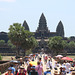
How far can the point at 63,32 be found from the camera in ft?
583

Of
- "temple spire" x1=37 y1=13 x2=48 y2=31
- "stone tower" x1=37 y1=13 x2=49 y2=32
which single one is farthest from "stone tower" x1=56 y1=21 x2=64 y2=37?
"temple spire" x1=37 y1=13 x2=48 y2=31

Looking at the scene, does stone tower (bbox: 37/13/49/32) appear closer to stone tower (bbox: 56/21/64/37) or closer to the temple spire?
the temple spire

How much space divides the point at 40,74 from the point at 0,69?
9.76 metres

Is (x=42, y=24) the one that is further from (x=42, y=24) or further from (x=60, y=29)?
(x=60, y=29)

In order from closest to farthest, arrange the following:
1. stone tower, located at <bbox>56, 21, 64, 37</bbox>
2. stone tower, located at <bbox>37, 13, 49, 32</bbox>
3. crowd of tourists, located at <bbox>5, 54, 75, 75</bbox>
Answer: crowd of tourists, located at <bbox>5, 54, 75, 75</bbox>, stone tower, located at <bbox>56, 21, 64, 37</bbox>, stone tower, located at <bbox>37, 13, 49, 32</bbox>

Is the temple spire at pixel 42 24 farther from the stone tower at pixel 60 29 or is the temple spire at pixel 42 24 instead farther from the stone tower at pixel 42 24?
the stone tower at pixel 60 29

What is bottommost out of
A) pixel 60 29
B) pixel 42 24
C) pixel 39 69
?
pixel 39 69

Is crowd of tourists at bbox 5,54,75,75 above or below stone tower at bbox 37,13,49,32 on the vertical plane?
below

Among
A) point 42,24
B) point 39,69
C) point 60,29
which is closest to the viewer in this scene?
point 39,69

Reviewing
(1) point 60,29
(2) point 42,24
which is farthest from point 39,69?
(2) point 42,24

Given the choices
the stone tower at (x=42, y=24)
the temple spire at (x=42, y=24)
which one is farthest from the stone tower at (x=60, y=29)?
the temple spire at (x=42, y=24)

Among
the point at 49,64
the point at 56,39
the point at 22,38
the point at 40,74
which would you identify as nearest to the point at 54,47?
the point at 56,39

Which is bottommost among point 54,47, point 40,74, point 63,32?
point 40,74

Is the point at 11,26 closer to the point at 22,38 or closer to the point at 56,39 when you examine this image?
the point at 22,38
